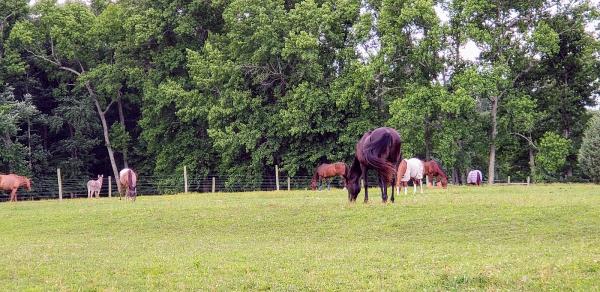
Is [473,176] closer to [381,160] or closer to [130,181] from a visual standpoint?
[130,181]

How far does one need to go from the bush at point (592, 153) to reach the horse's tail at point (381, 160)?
950 inches

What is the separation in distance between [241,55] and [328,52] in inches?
221

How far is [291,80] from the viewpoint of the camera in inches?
1698

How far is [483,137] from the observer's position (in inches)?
1693

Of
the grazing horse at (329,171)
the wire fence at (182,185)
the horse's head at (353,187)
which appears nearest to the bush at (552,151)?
the wire fence at (182,185)

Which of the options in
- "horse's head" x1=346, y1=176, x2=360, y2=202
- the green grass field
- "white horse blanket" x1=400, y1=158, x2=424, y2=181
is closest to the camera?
the green grass field

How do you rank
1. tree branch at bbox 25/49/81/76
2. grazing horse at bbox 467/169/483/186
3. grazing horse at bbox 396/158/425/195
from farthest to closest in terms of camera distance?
tree branch at bbox 25/49/81/76
grazing horse at bbox 467/169/483/186
grazing horse at bbox 396/158/425/195

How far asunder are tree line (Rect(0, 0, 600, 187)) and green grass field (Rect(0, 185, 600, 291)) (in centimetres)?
2007

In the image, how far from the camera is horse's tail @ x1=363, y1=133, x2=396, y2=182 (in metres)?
19.6

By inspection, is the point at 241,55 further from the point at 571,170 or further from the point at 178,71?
the point at 571,170

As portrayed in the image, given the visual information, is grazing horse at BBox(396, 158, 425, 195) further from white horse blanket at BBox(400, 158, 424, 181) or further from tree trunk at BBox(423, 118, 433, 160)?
tree trunk at BBox(423, 118, 433, 160)

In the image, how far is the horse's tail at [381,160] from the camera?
19.6 m

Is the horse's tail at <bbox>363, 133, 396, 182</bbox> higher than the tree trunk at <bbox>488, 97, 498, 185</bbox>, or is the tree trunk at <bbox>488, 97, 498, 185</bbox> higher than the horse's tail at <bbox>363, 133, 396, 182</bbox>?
the tree trunk at <bbox>488, 97, 498, 185</bbox>

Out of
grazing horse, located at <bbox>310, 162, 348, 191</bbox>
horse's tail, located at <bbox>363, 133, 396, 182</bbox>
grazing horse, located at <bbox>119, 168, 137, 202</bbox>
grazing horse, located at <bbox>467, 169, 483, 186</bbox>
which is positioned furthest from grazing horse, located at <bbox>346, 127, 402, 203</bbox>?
grazing horse, located at <bbox>467, 169, 483, 186</bbox>
